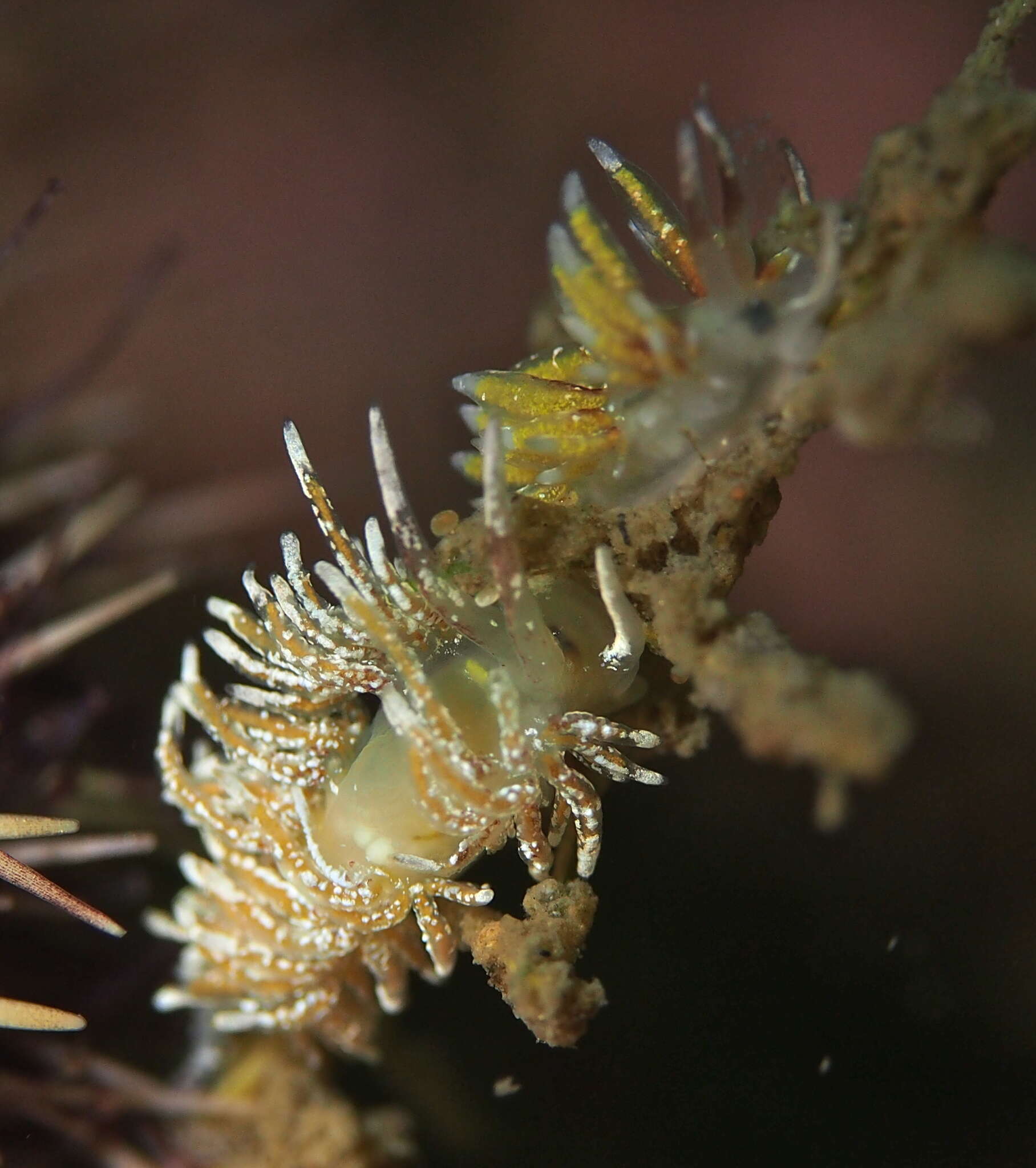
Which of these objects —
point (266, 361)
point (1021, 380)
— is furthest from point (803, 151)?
point (266, 361)

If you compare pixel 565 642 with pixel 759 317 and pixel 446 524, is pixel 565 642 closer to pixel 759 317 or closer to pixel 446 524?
pixel 446 524

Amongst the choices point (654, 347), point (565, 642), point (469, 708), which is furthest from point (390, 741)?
point (654, 347)

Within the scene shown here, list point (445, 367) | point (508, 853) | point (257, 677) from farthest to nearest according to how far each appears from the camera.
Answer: point (445, 367) < point (508, 853) < point (257, 677)

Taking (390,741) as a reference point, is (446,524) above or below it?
above

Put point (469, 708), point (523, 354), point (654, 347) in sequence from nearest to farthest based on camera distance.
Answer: point (654, 347)
point (469, 708)
point (523, 354)

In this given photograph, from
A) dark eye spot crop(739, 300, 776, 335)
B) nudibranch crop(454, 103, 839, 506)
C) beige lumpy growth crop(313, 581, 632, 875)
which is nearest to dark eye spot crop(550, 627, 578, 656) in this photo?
beige lumpy growth crop(313, 581, 632, 875)

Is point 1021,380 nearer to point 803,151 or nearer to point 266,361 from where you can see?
point 803,151

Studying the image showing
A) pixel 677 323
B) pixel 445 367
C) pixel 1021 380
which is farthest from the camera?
pixel 445 367

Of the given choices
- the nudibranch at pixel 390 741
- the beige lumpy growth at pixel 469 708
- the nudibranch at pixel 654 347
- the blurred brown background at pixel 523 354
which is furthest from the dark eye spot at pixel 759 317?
the blurred brown background at pixel 523 354

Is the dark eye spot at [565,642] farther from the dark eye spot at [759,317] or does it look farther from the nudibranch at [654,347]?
the dark eye spot at [759,317]
